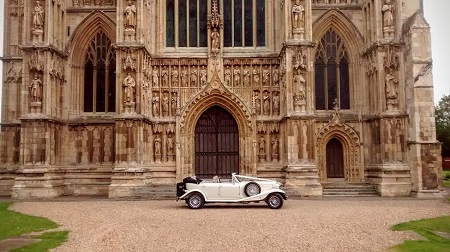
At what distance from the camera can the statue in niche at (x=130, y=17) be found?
1054 inches

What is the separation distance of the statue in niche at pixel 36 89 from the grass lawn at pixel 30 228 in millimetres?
9379

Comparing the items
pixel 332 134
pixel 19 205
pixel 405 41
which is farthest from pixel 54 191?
pixel 405 41

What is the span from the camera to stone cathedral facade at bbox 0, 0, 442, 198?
26.2 meters

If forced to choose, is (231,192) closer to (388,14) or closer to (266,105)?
(266,105)

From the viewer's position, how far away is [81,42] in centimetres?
3012

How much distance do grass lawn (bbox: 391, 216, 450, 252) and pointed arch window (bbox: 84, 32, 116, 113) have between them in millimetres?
20538

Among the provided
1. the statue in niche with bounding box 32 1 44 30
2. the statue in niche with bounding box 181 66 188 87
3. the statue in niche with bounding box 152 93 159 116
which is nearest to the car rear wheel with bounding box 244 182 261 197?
the statue in niche with bounding box 152 93 159 116

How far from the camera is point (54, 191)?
1057 inches

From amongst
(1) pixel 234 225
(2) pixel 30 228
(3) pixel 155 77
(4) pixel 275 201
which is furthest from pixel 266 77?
(2) pixel 30 228

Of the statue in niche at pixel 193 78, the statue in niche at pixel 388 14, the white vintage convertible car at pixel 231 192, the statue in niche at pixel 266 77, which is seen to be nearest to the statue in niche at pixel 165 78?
the statue in niche at pixel 193 78

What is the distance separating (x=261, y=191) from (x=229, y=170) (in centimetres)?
901

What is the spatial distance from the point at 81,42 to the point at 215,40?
868cm

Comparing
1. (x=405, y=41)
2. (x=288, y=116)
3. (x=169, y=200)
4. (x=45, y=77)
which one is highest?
(x=405, y=41)

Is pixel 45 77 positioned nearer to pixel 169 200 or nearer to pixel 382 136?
pixel 169 200
